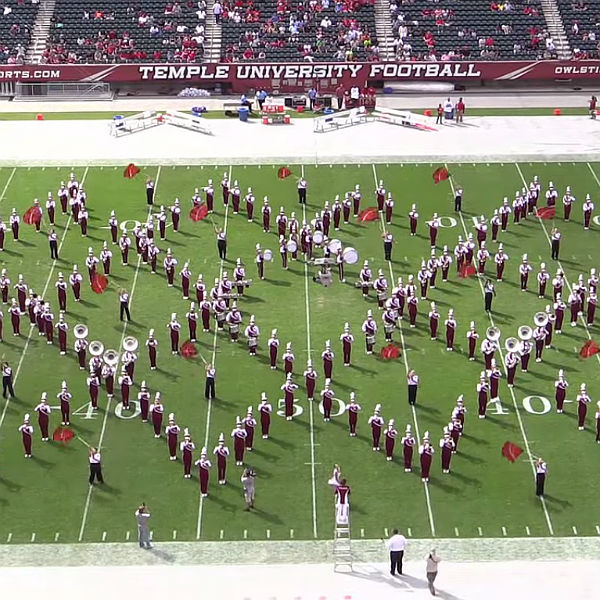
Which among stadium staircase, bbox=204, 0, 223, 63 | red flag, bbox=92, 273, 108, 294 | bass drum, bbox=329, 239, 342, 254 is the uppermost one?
stadium staircase, bbox=204, 0, 223, 63

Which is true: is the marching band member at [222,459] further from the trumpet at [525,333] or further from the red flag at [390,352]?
the trumpet at [525,333]

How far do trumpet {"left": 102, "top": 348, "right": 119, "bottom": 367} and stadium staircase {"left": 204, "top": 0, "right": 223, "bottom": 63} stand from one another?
24.9 m

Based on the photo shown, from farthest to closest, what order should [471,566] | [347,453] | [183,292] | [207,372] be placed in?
1. [183,292]
2. [207,372]
3. [347,453]
4. [471,566]

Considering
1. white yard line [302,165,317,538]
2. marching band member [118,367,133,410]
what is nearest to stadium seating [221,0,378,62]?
white yard line [302,165,317,538]

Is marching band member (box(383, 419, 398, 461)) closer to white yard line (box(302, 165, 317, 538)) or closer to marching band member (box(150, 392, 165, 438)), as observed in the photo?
white yard line (box(302, 165, 317, 538))

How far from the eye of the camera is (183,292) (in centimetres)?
3612

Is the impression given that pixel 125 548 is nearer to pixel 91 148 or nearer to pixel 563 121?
pixel 91 148

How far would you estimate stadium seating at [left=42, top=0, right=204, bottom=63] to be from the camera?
55375 millimetres

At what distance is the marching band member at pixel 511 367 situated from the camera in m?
31.5

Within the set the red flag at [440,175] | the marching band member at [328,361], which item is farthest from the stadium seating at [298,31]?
the marching band member at [328,361]

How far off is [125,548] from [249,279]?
11.7 m

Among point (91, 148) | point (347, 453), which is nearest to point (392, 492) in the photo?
point (347, 453)

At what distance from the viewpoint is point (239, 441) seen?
1131 inches

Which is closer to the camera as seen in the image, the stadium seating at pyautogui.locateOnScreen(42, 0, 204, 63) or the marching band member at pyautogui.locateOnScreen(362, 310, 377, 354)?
the marching band member at pyautogui.locateOnScreen(362, 310, 377, 354)
